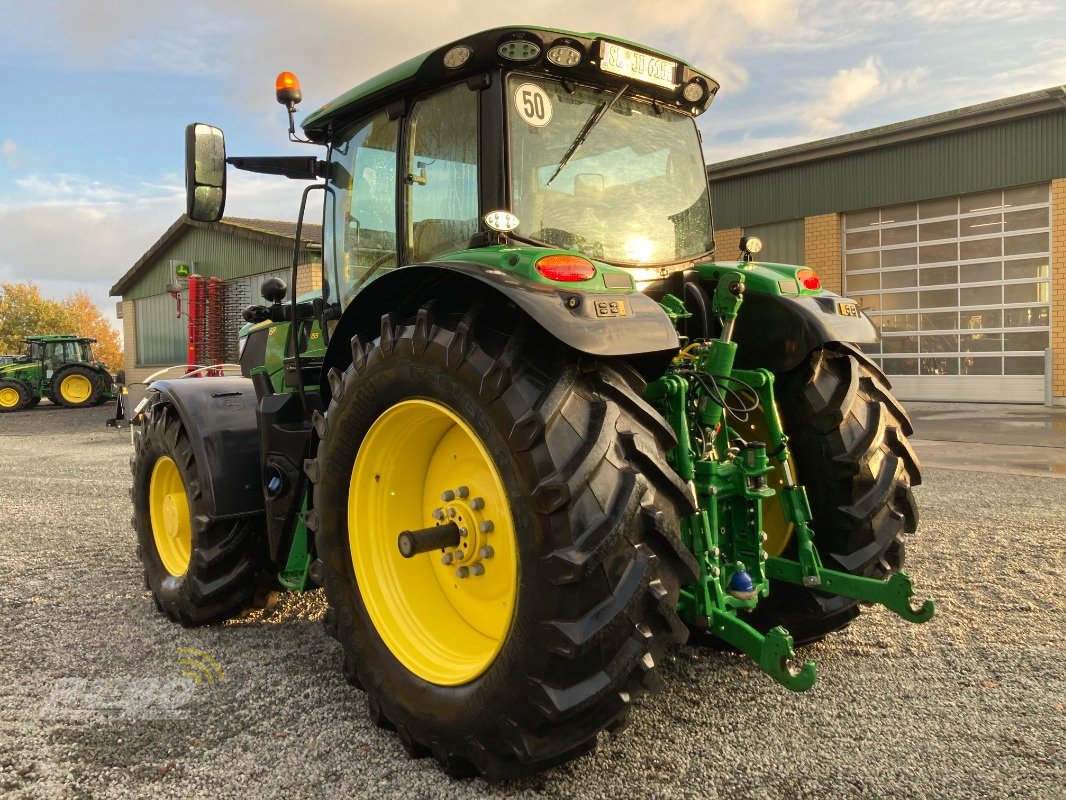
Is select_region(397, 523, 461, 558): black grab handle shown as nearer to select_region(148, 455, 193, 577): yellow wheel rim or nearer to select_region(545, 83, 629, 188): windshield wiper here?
select_region(545, 83, 629, 188): windshield wiper

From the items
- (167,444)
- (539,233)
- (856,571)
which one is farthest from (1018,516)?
(167,444)

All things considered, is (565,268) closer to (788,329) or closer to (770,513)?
(788,329)

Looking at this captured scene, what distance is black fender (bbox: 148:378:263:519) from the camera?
11.6ft

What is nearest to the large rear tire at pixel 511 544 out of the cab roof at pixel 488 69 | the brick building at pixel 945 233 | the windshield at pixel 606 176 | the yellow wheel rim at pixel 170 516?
the windshield at pixel 606 176

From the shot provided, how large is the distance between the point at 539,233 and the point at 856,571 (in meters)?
1.61

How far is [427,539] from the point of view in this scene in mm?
2418

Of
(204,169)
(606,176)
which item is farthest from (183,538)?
(606,176)

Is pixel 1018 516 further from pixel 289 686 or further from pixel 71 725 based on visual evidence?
pixel 71 725

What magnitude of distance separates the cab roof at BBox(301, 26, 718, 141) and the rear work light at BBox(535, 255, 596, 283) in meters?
0.82

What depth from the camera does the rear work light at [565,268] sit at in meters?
2.24

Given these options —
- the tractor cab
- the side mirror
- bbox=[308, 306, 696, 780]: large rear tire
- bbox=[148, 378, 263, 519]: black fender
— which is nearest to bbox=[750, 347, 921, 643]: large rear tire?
bbox=[308, 306, 696, 780]: large rear tire

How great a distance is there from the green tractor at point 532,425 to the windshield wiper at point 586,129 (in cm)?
1

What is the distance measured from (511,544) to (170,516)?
7.30 feet

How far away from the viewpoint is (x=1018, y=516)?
5.79 m
